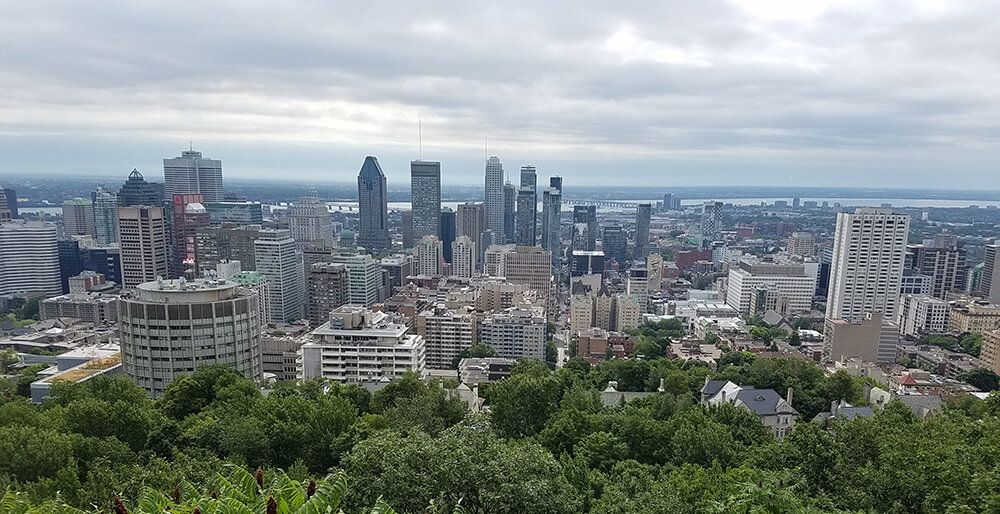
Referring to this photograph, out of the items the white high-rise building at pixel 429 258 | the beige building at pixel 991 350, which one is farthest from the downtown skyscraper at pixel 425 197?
the beige building at pixel 991 350

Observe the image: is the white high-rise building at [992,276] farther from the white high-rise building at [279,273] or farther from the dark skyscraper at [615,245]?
the white high-rise building at [279,273]

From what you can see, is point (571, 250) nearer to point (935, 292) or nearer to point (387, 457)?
point (935, 292)

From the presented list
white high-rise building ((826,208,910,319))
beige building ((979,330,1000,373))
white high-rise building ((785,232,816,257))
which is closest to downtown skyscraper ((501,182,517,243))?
white high-rise building ((785,232,816,257))

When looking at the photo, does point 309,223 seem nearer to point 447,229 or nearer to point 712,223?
point 447,229

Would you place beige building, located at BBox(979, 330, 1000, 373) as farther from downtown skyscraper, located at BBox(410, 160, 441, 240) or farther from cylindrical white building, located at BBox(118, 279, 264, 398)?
downtown skyscraper, located at BBox(410, 160, 441, 240)

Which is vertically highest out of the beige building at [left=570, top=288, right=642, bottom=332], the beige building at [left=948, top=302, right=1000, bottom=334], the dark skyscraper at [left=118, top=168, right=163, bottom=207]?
the dark skyscraper at [left=118, top=168, right=163, bottom=207]

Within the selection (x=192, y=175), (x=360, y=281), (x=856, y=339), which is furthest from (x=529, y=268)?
(x=192, y=175)
